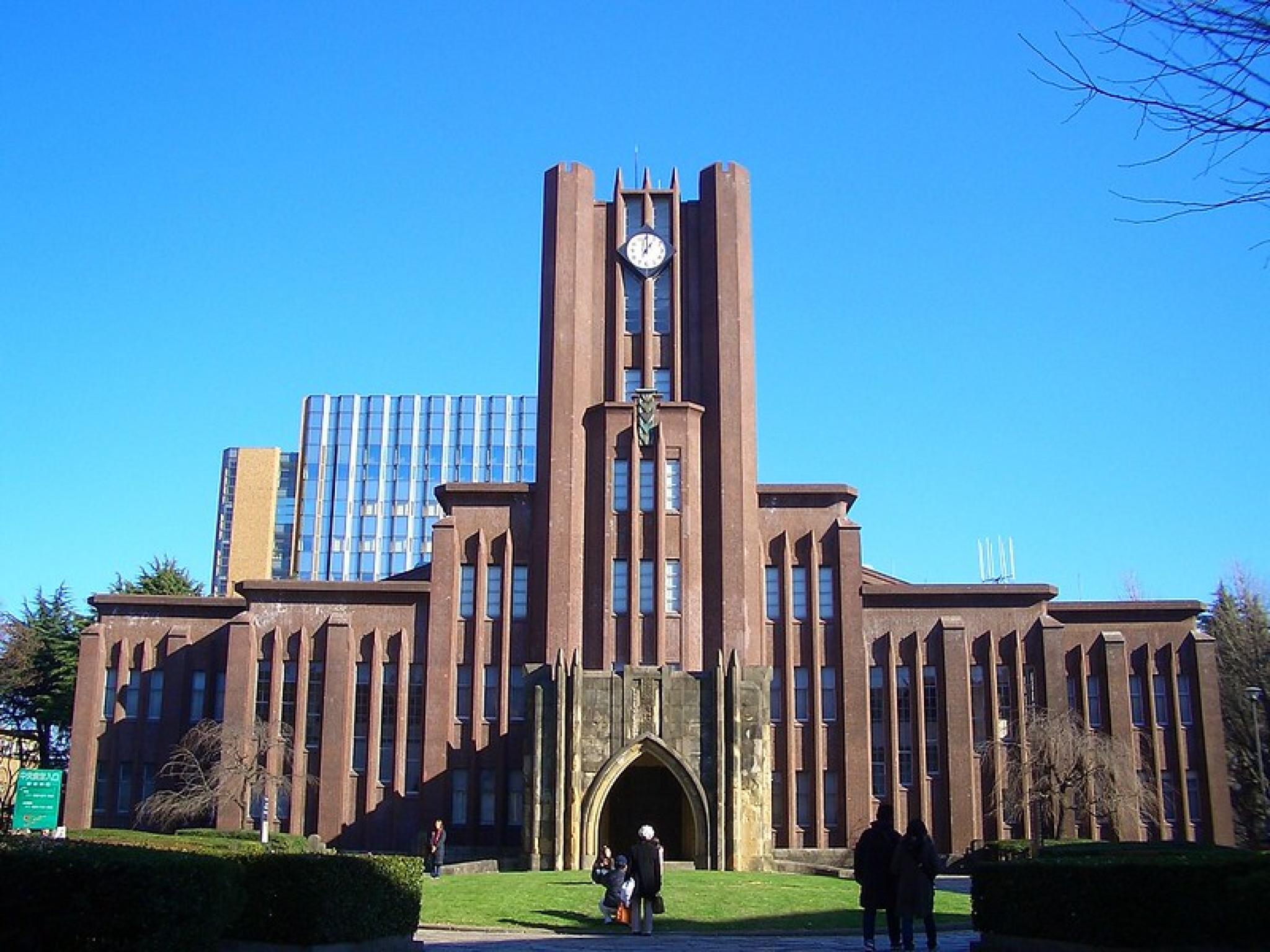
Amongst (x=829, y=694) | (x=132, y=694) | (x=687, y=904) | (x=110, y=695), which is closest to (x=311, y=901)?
(x=687, y=904)

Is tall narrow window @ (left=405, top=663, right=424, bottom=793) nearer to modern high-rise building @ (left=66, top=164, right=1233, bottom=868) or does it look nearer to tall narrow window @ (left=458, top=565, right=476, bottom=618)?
modern high-rise building @ (left=66, top=164, right=1233, bottom=868)

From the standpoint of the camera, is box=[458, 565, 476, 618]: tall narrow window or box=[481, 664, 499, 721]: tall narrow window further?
box=[458, 565, 476, 618]: tall narrow window

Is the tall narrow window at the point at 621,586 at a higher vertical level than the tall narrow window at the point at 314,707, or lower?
higher

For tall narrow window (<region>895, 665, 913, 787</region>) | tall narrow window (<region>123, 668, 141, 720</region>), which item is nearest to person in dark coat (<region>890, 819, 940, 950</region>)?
tall narrow window (<region>895, 665, 913, 787</region>)

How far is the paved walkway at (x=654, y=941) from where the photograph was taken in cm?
1985

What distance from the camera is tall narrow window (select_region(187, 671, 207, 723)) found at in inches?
1956

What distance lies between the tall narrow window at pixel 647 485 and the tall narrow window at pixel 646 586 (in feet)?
5.98

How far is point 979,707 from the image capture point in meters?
48.5

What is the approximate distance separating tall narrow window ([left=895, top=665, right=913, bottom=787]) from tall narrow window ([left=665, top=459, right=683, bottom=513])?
954 cm

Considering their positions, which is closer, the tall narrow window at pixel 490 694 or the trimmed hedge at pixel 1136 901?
the trimmed hedge at pixel 1136 901

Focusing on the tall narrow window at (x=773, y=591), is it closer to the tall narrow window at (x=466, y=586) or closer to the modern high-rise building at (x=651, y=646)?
the modern high-rise building at (x=651, y=646)

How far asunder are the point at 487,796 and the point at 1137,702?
22587mm

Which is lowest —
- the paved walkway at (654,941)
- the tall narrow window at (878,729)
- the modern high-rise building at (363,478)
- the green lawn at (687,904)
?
the paved walkway at (654,941)

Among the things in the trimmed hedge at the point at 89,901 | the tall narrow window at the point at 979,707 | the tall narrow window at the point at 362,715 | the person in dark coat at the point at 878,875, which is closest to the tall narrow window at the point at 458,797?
the tall narrow window at the point at 362,715
